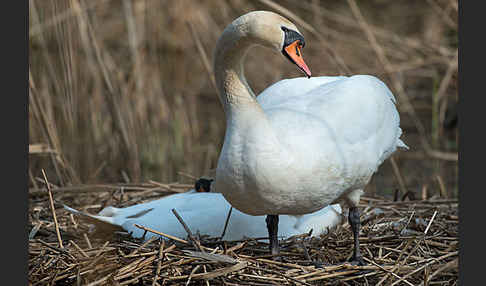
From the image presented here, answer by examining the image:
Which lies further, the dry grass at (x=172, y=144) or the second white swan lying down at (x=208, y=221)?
the second white swan lying down at (x=208, y=221)

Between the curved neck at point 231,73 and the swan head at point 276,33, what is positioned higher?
the swan head at point 276,33

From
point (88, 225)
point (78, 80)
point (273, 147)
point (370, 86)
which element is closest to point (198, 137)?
point (78, 80)

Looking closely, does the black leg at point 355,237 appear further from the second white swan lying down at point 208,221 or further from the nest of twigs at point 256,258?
the second white swan lying down at point 208,221

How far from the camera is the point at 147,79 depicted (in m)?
5.22

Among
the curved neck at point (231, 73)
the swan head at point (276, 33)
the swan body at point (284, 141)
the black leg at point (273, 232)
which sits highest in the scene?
the swan head at point (276, 33)

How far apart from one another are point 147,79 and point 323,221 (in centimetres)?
234

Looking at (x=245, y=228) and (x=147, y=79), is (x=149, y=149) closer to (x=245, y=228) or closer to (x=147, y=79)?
(x=147, y=79)

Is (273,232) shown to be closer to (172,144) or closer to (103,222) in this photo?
(103,222)

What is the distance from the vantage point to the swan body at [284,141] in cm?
253

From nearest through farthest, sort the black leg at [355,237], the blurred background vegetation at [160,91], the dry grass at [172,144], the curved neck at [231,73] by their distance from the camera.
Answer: the curved neck at [231,73] < the dry grass at [172,144] < the black leg at [355,237] < the blurred background vegetation at [160,91]

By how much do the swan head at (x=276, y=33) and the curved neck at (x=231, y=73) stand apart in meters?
0.09

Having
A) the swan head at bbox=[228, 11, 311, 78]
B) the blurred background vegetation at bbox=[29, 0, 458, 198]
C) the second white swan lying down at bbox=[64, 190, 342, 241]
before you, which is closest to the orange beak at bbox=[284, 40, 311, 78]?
the swan head at bbox=[228, 11, 311, 78]

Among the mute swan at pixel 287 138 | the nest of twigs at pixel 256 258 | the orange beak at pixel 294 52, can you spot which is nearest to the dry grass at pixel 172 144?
the nest of twigs at pixel 256 258

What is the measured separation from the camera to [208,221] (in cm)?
339
